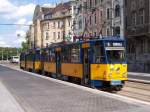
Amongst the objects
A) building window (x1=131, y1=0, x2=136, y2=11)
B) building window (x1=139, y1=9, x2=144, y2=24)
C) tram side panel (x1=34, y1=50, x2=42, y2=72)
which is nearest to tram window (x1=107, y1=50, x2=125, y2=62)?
tram side panel (x1=34, y1=50, x2=42, y2=72)

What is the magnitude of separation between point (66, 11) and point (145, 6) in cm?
6614

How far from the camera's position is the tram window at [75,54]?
92.2 feet

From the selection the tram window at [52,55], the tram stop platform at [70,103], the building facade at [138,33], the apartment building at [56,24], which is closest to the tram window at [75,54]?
the tram window at [52,55]

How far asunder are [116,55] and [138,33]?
27.6m

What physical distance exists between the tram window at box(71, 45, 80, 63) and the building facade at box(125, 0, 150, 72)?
21.2 meters

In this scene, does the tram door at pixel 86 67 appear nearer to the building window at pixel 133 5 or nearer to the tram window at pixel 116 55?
the tram window at pixel 116 55

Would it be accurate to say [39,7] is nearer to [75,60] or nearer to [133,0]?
[133,0]

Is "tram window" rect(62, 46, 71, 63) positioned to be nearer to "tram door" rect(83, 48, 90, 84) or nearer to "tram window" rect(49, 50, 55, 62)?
"tram door" rect(83, 48, 90, 84)

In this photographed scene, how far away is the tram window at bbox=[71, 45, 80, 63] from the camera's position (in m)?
28.1

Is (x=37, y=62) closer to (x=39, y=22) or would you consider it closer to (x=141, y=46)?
(x=141, y=46)

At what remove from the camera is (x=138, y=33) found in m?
52.0

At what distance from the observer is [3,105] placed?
1512cm

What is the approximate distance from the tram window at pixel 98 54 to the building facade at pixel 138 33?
2483 cm

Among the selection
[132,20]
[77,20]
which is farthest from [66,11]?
[132,20]
